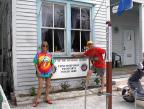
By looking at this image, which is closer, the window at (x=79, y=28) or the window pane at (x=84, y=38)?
the window at (x=79, y=28)

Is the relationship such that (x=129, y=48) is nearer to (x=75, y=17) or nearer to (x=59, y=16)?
(x=75, y=17)

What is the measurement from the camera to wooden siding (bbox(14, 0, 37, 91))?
9.02 m

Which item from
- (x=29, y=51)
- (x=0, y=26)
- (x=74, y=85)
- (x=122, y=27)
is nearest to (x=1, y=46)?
(x=0, y=26)

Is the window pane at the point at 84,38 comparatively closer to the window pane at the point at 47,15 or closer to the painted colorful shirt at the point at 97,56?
the painted colorful shirt at the point at 97,56

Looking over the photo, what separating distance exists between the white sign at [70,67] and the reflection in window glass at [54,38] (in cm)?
40

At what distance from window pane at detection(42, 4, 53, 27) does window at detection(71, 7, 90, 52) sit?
827 millimetres

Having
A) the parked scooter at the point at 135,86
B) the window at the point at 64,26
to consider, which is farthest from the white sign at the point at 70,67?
the parked scooter at the point at 135,86

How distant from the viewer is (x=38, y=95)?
8477 millimetres

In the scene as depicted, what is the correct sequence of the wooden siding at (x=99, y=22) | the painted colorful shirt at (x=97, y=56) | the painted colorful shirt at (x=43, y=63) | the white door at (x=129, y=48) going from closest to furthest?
the painted colorful shirt at (x=43, y=63)
the painted colorful shirt at (x=97, y=56)
the wooden siding at (x=99, y=22)
the white door at (x=129, y=48)

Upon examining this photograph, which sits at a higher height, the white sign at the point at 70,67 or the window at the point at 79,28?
the window at the point at 79,28

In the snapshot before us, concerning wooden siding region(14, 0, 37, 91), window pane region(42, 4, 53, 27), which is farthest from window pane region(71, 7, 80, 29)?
wooden siding region(14, 0, 37, 91)

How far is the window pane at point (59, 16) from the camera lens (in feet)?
32.6

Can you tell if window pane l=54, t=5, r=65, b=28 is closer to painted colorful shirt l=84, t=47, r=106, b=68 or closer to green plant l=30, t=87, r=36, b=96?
painted colorful shirt l=84, t=47, r=106, b=68

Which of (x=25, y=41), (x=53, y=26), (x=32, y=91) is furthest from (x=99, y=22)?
(x=32, y=91)
